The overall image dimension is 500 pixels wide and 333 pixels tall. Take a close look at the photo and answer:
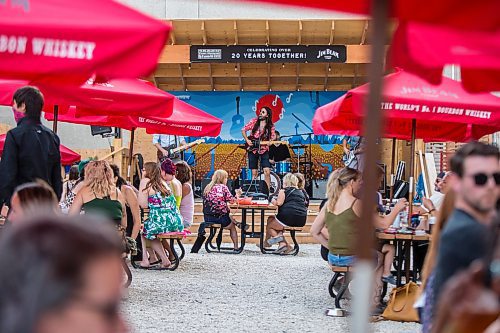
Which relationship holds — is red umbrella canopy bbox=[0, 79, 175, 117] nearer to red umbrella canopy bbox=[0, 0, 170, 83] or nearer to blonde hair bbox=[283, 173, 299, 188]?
red umbrella canopy bbox=[0, 0, 170, 83]

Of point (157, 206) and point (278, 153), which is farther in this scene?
point (278, 153)

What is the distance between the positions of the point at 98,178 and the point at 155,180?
2.83 m

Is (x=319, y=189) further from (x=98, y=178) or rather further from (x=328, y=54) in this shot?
(x=98, y=178)

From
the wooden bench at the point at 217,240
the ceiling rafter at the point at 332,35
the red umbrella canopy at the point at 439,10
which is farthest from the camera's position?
the ceiling rafter at the point at 332,35

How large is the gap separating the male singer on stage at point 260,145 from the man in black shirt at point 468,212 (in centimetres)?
1607

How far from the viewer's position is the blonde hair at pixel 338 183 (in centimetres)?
768

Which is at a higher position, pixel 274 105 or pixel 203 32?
pixel 203 32

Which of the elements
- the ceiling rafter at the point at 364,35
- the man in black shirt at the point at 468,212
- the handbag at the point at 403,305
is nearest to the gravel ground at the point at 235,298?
the handbag at the point at 403,305

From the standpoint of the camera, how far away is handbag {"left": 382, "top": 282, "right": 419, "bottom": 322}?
7520 millimetres

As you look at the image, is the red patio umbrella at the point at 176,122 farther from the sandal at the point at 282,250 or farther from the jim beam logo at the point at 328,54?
the jim beam logo at the point at 328,54

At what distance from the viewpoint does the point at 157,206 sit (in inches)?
446

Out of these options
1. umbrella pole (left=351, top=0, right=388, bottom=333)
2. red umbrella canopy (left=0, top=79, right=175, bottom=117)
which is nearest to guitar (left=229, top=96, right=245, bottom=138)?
red umbrella canopy (left=0, top=79, right=175, bottom=117)

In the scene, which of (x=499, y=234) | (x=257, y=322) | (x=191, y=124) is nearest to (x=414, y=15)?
(x=499, y=234)

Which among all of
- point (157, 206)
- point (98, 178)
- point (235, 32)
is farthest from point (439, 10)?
point (235, 32)
